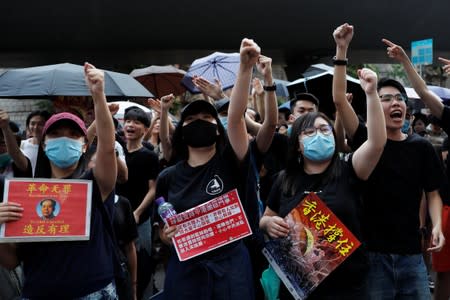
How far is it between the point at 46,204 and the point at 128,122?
108 inches

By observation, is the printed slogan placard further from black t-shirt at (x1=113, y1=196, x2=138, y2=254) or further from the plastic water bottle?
black t-shirt at (x1=113, y1=196, x2=138, y2=254)

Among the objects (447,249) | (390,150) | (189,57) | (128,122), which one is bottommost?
(447,249)

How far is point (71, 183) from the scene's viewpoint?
2891mm

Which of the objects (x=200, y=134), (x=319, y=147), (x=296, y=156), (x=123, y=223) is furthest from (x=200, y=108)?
(x=123, y=223)

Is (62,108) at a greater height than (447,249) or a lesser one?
greater

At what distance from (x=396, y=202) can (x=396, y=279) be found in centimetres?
44

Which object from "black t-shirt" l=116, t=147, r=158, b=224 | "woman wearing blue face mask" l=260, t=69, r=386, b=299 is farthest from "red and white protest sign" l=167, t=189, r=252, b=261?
"black t-shirt" l=116, t=147, r=158, b=224

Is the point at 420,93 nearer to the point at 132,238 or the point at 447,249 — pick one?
the point at 447,249

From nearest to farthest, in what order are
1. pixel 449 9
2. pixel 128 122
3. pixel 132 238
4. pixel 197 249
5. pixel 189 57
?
pixel 197 249 < pixel 132 238 < pixel 128 122 < pixel 449 9 < pixel 189 57

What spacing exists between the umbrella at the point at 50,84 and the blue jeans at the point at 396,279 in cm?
331

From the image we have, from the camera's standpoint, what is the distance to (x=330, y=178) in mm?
3232

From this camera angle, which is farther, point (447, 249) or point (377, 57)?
point (377, 57)

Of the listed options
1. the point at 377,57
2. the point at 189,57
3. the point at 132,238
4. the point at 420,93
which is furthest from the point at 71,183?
the point at 377,57

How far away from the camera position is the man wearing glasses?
11.2 feet
